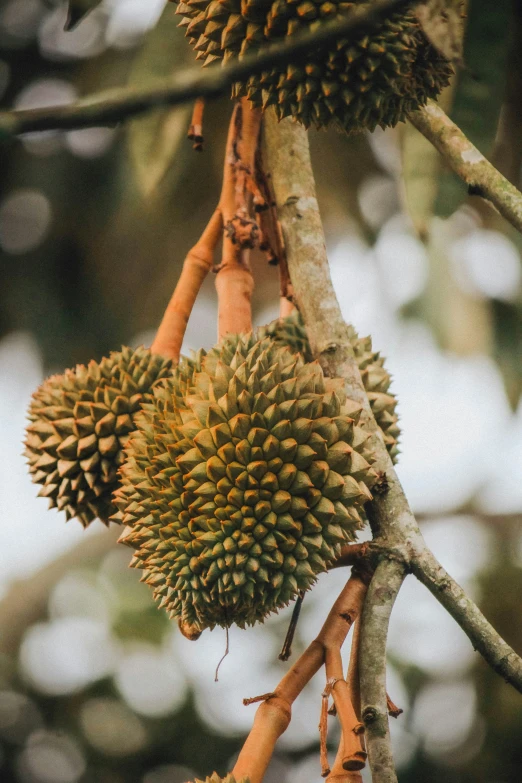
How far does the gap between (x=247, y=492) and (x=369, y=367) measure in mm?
540

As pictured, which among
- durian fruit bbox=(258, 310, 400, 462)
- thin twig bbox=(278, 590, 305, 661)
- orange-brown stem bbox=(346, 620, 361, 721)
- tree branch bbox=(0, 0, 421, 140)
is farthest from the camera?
durian fruit bbox=(258, 310, 400, 462)

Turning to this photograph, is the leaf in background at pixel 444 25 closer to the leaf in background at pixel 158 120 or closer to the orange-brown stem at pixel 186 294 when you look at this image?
the orange-brown stem at pixel 186 294

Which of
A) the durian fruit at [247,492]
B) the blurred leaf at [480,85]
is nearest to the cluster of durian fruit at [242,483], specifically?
the durian fruit at [247,492]

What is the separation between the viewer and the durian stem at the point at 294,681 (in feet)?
3.16

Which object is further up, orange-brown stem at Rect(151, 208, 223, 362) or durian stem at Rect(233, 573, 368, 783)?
orange-brown stem at Rect(151, 208, 223, 362)

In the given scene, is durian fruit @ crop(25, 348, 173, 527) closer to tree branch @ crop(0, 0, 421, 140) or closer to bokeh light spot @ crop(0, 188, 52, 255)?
tree branch @ crop(0, 0, 421, 140)

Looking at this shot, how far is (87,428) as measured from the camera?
4.76ft

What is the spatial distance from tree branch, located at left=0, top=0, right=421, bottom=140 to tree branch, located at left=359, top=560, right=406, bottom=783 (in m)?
0.75

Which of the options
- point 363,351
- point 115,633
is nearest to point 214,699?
point 115,633

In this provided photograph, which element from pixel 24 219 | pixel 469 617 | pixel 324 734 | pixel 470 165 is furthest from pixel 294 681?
pixel 24 219

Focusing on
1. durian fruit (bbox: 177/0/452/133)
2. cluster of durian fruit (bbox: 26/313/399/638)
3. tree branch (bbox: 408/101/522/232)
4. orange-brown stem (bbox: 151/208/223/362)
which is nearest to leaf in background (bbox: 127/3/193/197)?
orange-brown stem (bbox: 151/208/223/362)

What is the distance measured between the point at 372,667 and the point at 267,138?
1.02 meters

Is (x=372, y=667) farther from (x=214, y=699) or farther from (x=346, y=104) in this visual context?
(x=214, y=699)

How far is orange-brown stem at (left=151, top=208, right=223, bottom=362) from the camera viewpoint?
161cm
